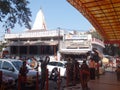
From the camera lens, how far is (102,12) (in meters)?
18.3

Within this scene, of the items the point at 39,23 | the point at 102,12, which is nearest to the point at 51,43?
the point at 39,23

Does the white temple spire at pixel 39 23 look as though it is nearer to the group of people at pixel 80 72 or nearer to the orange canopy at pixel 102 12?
the orange canopy at pixel 102 12

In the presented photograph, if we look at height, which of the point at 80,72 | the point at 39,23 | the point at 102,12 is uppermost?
the point at 39,23

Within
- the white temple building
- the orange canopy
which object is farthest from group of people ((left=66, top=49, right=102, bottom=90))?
the white temple building

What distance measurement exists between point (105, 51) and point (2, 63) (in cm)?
5234

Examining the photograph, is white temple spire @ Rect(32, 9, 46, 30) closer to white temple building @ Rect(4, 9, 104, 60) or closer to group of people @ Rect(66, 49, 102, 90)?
white temple building @ Rect(4, 9, 104, 60)

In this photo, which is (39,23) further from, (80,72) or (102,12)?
(80,72)

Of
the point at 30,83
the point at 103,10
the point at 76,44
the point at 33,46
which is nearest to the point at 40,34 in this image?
the point at 33,46

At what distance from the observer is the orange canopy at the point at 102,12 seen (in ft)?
53.2

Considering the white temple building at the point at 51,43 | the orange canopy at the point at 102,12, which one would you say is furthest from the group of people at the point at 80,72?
the white temple building at the point at 51,43

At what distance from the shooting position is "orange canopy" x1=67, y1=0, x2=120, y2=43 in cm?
1622

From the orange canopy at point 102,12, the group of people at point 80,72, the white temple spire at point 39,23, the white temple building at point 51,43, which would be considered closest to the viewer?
the group of people at point 80,72

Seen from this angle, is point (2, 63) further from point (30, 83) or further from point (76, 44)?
point (76, 44)

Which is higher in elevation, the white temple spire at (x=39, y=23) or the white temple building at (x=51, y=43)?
the white temple spire at (x=39, y=23)
